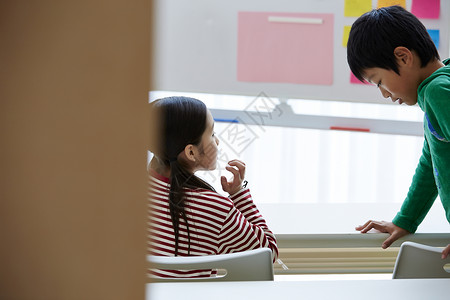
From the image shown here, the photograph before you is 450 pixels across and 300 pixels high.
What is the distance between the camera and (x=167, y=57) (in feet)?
5.82

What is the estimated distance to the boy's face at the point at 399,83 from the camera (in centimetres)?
111

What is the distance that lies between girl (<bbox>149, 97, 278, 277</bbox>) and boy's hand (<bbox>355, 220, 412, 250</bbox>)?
0.23 meters

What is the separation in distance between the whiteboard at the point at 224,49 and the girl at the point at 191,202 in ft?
1.96

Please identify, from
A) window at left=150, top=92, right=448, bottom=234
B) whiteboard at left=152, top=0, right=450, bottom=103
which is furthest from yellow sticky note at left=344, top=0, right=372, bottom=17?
window at left=150, top=92, right=448, bottom=234

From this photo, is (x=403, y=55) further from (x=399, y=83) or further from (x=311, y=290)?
(x=311, y=290)

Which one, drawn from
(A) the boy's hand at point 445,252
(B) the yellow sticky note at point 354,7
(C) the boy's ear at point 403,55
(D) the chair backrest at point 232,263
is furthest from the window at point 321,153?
(D) the chair backrest at point 232,263

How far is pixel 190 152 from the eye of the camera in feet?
3.89

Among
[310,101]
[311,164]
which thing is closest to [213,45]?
[310,101]

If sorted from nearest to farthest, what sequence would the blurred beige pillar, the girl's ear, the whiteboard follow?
the blurred beige pillar → the girl's ear → the whiteboard

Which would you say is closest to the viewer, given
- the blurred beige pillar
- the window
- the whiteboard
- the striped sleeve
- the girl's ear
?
the blurred beige pillar

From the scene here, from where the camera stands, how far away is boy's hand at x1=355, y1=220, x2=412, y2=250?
1.13 meters

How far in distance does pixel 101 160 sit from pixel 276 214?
1.25 meters

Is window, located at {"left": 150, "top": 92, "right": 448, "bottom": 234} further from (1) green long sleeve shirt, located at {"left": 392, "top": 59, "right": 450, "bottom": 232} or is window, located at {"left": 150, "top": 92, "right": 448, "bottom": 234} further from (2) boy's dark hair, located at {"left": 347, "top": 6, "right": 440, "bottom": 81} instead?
(2) boy's dark hair, located at {"left": 347, "top": 6, "right": 440, "bottom": 81}

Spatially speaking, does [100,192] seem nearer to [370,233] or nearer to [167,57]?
[370,233]
